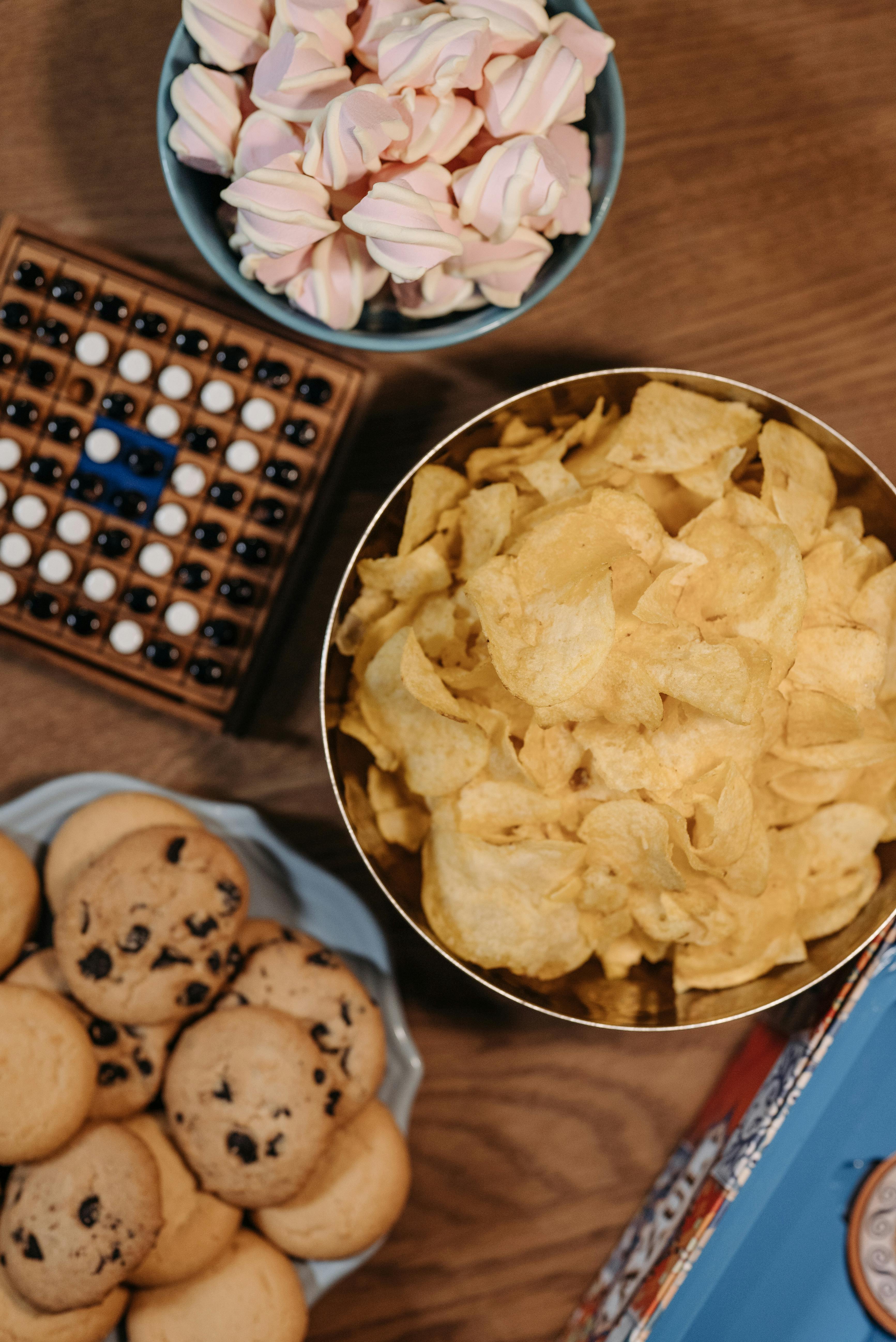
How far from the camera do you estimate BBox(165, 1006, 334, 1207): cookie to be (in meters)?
0.95

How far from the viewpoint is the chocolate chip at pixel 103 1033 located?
995 millimetres

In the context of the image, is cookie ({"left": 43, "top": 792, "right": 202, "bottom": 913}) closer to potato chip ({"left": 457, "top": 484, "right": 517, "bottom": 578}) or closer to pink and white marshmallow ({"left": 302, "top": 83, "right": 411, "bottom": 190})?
potato chip ({"left": 457, "top": 484, "right": 517, "bottom": 578})

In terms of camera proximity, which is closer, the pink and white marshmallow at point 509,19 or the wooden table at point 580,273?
the pink and white marshmallow at point 509,19

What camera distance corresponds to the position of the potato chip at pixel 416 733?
34.2 inches

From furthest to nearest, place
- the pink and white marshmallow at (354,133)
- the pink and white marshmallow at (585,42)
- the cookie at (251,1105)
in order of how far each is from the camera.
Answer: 1. the cookie at (251,1105)
2. the pink and white marshmallow at (585,42)
3. the pink and white marshmallow at (354,133)

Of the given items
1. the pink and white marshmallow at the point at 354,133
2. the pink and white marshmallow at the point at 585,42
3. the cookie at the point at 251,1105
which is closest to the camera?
the pink and white marshmallow at the point at 354,133

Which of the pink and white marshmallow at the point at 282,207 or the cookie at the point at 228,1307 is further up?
the pink and white marshmallow at the point at 282,207

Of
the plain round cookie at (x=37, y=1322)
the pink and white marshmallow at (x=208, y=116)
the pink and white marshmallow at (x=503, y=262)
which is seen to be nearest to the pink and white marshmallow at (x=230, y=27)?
the pink and white marshmallow at (x=208, y=116)

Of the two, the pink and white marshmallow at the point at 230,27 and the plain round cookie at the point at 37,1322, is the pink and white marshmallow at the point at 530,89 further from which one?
the plain round cookie at the point at 37,1322

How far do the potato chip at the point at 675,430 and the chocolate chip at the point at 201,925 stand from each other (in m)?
0.56

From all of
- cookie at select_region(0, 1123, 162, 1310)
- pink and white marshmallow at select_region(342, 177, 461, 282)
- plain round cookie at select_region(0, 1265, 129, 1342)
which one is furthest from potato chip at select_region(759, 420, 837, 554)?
plain round cookie at select_region(0, 1265, 129, 1342)

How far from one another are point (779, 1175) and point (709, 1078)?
172 mm

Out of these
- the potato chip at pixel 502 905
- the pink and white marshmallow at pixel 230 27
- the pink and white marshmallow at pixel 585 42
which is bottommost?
the potato chip at pixel 502 905

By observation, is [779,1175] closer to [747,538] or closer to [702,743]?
[702,743]
